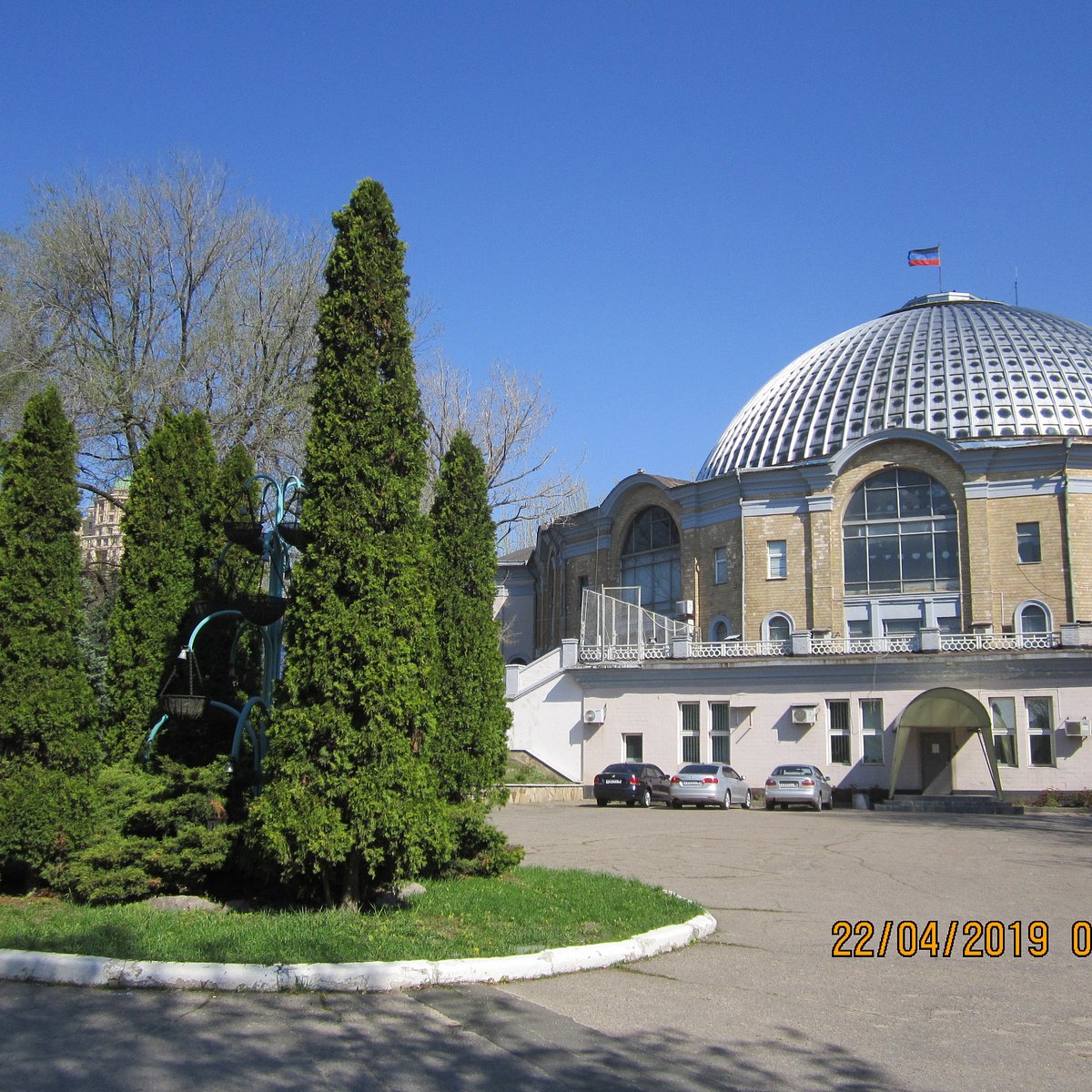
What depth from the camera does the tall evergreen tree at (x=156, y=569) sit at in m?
13.3

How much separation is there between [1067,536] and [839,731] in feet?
38.8

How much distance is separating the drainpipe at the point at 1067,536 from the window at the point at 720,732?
41.8 feet

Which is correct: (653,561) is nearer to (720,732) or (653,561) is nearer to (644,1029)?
(720,732)

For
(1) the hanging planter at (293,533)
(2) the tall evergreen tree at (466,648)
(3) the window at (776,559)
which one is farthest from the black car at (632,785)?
(1) the hanging planter at (293,533)

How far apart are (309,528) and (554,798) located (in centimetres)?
2564

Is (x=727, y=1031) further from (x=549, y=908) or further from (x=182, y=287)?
(x=182, y=287)

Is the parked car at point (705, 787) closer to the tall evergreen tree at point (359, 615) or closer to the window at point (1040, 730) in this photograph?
the window at point (1040, 730)

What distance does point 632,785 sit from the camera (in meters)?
31.1

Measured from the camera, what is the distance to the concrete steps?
29391mm

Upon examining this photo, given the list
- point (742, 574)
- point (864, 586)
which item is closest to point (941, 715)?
point (864, 586)

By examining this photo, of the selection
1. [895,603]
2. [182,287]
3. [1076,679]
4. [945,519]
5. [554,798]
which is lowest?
[554,798]

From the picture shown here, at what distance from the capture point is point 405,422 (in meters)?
10.5

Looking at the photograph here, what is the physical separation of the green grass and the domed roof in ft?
112

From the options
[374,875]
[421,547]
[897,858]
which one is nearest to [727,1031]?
[374,875]
